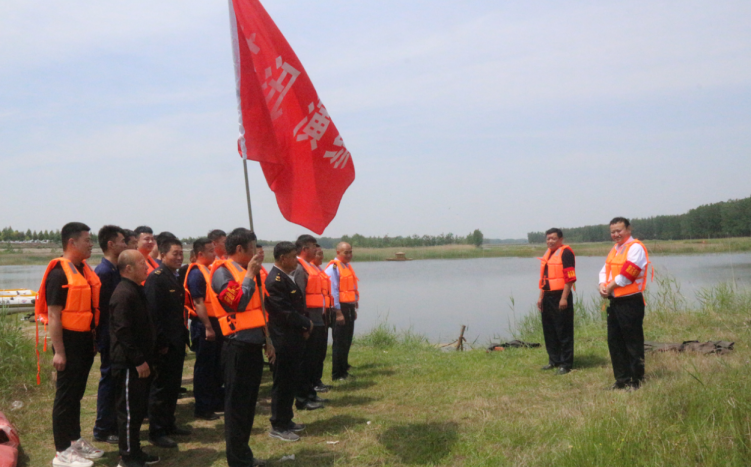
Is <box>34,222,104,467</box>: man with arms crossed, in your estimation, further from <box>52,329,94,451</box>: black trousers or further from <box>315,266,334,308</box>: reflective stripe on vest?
<box>315,266,334,308</box>: reflective stripe on vest

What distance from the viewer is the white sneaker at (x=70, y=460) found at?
4.18 metres

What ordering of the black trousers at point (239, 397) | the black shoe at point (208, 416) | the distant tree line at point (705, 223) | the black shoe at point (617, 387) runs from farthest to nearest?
1. the distant tree line at point (705, 223)
2. the black shoe at point (617, 387)
3. the black shoe at point (208, 416)
4. the black trousers at point (239, 397)

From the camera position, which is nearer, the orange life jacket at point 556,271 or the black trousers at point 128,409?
the black trousers at point 128,409

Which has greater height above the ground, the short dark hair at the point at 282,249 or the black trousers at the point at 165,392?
the short dark hair at the point at 282,249

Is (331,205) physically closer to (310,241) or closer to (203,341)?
(310,241)

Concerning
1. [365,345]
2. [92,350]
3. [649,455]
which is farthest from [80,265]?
[365,345]

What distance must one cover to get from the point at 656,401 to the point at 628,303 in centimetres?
141

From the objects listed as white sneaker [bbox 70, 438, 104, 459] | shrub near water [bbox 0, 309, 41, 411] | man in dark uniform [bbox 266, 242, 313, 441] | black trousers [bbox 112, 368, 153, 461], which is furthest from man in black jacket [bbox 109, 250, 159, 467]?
shrub near water [bbox 0, 309, 41, 411]

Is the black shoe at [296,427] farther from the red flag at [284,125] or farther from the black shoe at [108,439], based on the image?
the red flag at [284,125]

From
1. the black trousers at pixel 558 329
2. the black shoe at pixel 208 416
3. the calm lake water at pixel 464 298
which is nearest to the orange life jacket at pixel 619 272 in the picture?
the black trousers at pixel 558 329

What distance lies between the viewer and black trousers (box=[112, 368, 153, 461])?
13.4 feet

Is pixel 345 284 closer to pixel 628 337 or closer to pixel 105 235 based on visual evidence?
pixel 105 235

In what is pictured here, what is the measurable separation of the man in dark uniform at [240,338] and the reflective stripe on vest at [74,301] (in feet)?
3.60

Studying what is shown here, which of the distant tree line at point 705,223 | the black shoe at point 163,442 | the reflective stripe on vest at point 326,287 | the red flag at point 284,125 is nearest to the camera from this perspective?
the red flag at point 284,125
